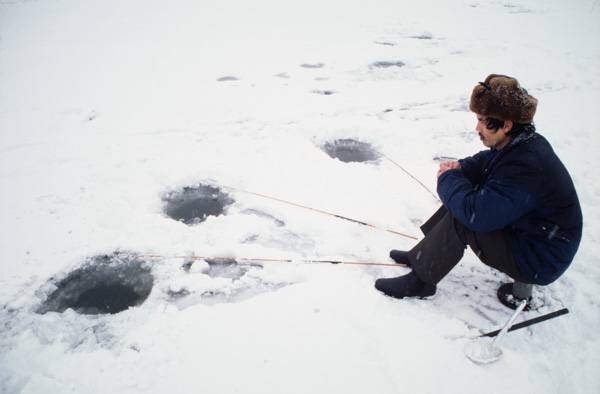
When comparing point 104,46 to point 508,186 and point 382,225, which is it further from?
point 508,186

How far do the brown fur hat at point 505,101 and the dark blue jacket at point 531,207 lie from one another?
15 centimetres

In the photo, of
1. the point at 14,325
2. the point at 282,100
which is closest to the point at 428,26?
the point at 282,100

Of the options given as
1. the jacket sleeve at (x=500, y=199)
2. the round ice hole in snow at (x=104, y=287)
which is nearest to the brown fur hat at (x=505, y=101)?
the jacket sleeve at (x=500, y=199)

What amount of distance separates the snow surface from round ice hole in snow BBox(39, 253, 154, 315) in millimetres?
85

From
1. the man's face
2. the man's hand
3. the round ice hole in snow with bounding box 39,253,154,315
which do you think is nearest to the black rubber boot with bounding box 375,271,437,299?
the man's hand

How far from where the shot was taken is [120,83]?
7.21 meters

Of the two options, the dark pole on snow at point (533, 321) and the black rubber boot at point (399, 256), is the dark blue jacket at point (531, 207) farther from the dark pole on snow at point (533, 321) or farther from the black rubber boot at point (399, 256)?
the black rubber boot at point (399, 256)

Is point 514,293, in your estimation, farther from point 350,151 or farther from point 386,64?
point 386,64

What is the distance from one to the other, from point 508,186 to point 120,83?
7.95 metres

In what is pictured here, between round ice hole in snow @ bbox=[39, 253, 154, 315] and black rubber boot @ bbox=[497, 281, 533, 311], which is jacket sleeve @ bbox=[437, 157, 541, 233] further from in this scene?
round ice hole in snow @ bbox=[39, 253, 154, 315]

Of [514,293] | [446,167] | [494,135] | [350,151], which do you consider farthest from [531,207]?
[350,151]

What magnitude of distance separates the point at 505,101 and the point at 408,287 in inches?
57.2

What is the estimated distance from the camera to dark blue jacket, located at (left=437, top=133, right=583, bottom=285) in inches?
72.9

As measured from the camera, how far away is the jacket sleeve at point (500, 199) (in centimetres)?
184
